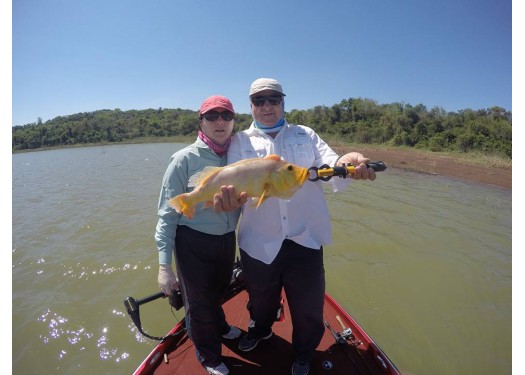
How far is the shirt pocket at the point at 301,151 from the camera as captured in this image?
9.60ft

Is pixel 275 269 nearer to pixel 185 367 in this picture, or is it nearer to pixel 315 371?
pixel 315 371

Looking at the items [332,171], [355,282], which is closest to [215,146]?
[332,171]

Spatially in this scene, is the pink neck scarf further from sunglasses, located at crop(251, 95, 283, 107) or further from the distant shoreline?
the distant shoreline

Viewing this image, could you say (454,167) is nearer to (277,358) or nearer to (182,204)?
(277,358)

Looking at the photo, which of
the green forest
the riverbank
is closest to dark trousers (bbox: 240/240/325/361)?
the green forest

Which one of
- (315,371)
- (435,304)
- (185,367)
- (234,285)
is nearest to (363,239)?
(435,304)

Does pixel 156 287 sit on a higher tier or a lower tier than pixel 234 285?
lower

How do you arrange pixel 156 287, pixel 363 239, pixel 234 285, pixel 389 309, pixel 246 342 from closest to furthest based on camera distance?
pixel 246 342
pixel 234 285
pixel 389 309
pixel 156 287
pixel 363 239

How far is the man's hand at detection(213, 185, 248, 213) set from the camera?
2471 millimetres

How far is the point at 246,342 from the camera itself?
140 inches

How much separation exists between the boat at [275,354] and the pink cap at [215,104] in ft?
6.79

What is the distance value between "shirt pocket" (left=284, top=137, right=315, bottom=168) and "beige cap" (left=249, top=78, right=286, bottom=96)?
512mm

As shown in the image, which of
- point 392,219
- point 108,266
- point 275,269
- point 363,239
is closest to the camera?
point 275,269

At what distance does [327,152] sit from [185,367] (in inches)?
114
